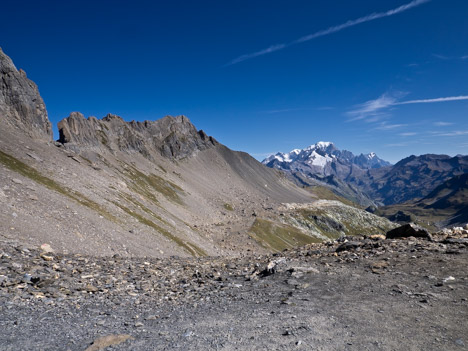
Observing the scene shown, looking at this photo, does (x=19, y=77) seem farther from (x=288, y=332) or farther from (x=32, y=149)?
(x=288, y=332)

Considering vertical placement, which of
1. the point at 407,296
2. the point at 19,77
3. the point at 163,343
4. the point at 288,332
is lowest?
the point at 163,343

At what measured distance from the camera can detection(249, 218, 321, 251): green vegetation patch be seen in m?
107

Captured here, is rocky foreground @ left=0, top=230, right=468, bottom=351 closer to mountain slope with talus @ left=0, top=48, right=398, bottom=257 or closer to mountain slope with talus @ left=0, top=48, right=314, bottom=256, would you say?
mountain slope with talus @ left=0, top=48, right=398, bottom=257

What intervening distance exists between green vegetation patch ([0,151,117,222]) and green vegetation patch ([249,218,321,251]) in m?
63.8

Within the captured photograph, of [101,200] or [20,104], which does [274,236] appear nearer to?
[101,200]

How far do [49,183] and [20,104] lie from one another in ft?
188

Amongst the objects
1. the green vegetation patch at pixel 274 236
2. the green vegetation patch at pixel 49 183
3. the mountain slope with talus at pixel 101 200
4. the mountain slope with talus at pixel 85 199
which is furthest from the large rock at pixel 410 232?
the green vegetation patch at pixel 274 236

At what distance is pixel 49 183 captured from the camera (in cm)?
5038

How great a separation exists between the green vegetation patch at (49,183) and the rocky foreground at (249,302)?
93.4 feet

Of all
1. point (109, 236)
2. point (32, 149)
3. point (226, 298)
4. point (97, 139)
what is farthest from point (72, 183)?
point (97, 139)

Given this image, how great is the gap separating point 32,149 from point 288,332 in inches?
3175

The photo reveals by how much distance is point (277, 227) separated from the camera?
13200cm

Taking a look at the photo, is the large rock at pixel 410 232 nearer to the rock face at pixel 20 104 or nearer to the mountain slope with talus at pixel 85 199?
the mountain slope with talus at pixel 85 199

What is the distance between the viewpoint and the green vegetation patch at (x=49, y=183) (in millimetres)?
47991
